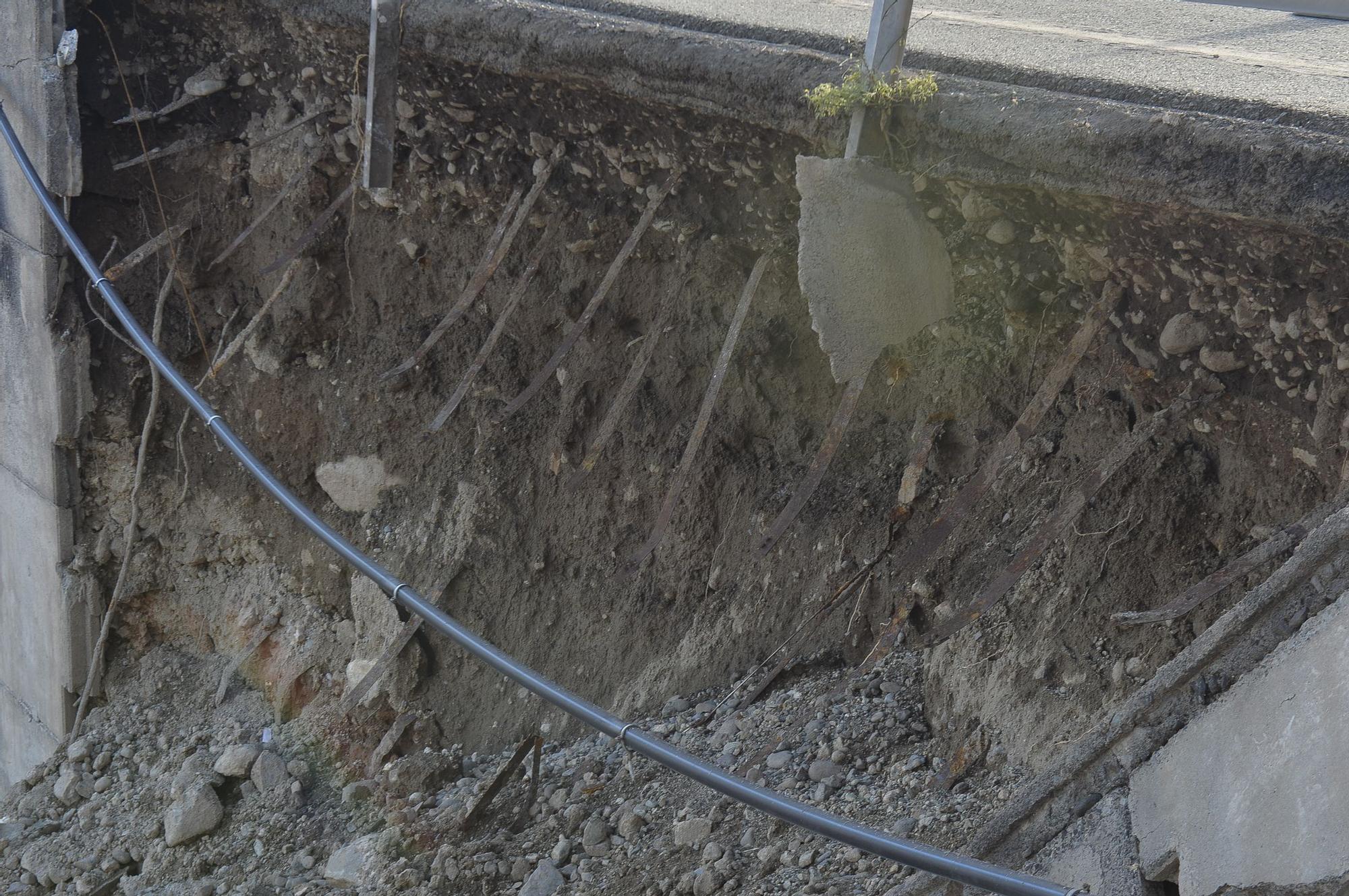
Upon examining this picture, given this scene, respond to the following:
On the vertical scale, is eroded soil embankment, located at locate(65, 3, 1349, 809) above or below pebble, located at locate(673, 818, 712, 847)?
above

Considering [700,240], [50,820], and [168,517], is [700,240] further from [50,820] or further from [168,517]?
[50,820]

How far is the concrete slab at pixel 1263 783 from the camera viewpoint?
1649 mm

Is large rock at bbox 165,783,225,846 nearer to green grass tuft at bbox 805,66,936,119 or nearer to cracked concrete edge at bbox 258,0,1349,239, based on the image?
cracked concrete edge at bbox 258,0,1349,239

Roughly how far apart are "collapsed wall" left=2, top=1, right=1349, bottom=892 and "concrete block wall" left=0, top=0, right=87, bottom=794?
0.12 meters

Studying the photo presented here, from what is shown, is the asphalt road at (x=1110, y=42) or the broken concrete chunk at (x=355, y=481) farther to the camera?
the broken concrete chunk at (x=355, y=481)

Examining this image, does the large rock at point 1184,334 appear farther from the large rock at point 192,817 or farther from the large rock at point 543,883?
the large rock at point 192,817

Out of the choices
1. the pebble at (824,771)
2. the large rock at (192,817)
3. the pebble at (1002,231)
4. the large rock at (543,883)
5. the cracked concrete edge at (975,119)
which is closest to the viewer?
the cracked concrete edge at (975,119)

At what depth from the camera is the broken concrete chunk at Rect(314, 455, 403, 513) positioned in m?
4.41

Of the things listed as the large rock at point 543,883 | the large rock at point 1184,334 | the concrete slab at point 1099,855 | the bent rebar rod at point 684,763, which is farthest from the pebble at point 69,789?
the large rock at point 1184,334

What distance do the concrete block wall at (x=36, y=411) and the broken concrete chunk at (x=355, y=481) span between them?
1347 millimetres

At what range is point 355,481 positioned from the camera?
4.48 m

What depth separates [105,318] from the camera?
5.01 meters

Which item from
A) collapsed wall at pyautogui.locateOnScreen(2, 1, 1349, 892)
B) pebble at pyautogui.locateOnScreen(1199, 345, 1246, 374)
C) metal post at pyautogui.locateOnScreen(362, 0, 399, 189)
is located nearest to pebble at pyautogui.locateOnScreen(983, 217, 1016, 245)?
collapsed wall at pyautogui.locateOnScreen(2, 1, 1349, 892)

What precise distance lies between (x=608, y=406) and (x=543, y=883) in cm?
146
